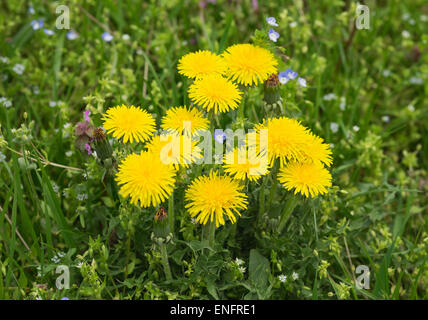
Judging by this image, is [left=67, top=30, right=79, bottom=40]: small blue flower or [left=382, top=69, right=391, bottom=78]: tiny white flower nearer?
[left=67, top=30, right=79, bottom=40]: small blue flower

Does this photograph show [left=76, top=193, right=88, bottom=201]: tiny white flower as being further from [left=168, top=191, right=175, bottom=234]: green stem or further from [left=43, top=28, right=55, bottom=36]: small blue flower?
[left=43, top=28, right=55, bottom=36]: small blue flower

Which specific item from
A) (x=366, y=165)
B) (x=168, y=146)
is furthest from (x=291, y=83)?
(x=168, y=146)

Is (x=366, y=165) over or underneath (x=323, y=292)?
over

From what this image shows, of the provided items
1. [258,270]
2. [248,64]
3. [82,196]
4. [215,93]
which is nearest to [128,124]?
[215,93]

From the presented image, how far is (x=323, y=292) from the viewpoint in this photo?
1764 mm

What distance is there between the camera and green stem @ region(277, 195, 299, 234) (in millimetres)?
1592

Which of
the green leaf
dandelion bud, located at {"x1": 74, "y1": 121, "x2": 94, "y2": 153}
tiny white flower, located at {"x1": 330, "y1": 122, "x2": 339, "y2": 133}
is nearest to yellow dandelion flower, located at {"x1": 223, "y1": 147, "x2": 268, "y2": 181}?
the green leaf

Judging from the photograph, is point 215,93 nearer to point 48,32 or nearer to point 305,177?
point 305,177

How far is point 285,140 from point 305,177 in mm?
137

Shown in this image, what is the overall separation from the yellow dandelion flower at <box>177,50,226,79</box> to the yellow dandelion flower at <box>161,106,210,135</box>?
13cm

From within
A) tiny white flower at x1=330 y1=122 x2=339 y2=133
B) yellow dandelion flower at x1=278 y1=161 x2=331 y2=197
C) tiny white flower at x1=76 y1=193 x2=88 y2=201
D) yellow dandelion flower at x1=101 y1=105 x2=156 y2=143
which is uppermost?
tiny white flower at x1=330 y1=122 x2=339 y2=133

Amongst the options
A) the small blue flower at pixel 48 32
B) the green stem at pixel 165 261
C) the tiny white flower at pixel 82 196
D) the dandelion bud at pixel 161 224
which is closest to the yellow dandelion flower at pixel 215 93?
the dandelion bud at pixel 161 224

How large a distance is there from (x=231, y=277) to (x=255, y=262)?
0.11 meters
